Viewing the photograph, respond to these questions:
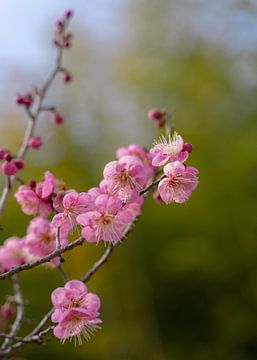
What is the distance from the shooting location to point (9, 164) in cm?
115

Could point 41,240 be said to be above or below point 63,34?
below

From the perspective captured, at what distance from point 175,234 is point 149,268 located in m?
0.38

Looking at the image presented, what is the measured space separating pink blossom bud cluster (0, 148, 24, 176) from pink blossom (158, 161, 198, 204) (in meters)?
0.40

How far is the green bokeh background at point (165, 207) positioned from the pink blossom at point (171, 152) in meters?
3.28

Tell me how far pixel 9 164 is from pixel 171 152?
426 millimetres

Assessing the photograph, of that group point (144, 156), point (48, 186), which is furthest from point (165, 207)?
point (48, 186)

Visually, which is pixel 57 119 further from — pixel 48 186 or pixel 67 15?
pixel 48 186

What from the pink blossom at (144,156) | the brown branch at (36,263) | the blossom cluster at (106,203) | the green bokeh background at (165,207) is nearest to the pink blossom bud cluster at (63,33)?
the pink blossom at (144,156)

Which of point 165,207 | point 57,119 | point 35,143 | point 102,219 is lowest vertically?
point 102,219

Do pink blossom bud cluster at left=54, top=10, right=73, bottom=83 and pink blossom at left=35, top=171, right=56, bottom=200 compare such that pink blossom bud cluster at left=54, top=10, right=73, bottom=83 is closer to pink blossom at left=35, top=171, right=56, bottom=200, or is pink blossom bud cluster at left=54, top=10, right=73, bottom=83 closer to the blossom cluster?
pink blossom at left=35, top=171, right=56, bottom=200

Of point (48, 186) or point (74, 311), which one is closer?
point (74, 311)

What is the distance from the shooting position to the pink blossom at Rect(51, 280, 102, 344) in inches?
33.7

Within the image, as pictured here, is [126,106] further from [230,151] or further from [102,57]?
[230,151]

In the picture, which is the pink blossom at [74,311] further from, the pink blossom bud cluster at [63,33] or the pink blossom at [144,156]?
the pink blossom bud cluster at [63,33]
